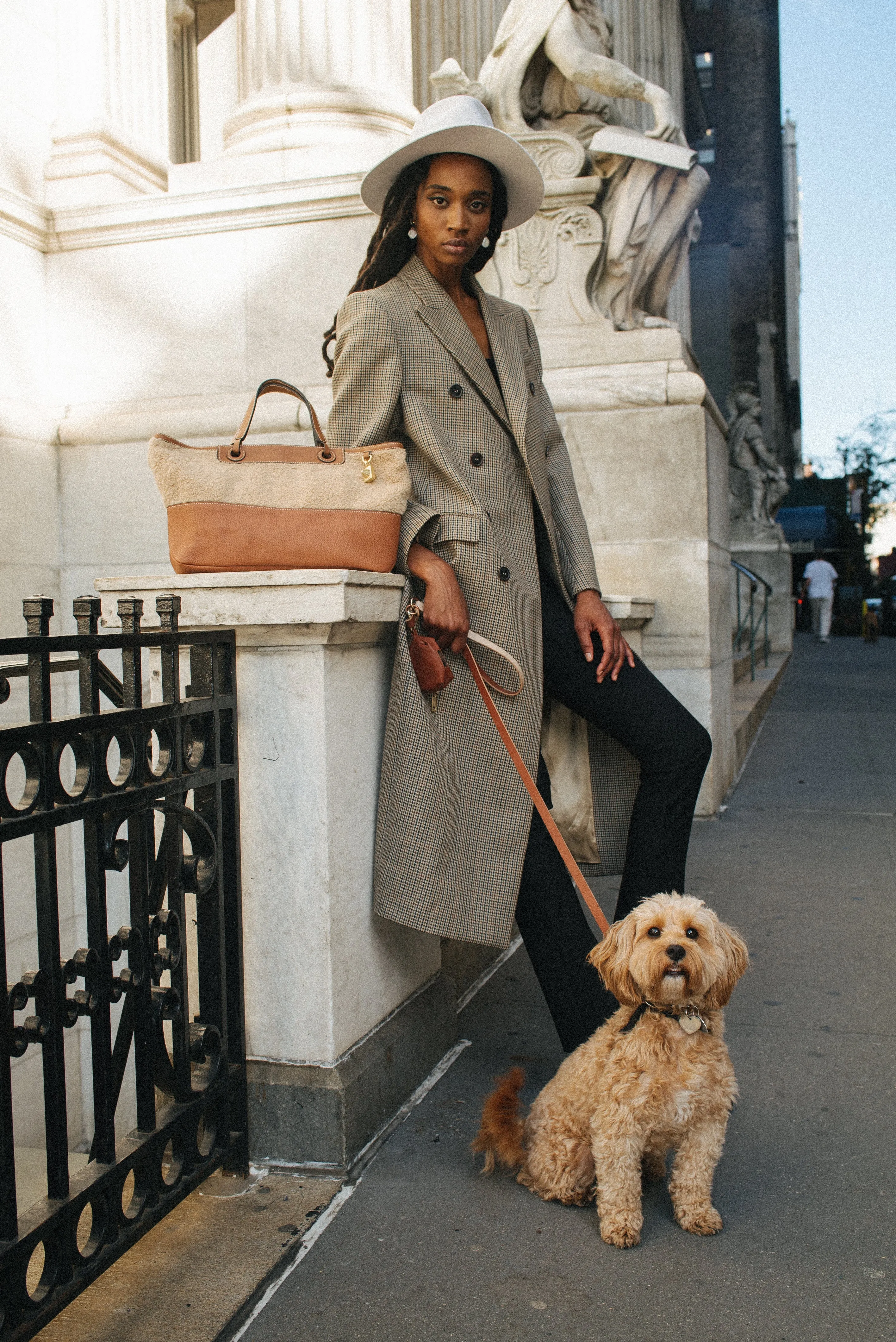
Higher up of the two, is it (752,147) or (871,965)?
(752,147)

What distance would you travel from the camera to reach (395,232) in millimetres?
2984

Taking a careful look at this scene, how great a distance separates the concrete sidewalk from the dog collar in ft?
1.41

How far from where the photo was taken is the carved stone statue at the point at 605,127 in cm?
592

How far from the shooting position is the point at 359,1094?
2.61 metres

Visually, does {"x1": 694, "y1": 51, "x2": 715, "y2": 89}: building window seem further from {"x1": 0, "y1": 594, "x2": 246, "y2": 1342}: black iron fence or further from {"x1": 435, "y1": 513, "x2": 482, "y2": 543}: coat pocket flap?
{"x1": 0, "y1": 594, "x2": 246, "y2": 1342}: black iron fence

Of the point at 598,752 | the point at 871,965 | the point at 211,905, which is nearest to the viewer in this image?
the point at 211,905

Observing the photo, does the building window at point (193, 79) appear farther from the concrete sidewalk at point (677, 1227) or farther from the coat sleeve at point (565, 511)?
the concrete sidewalk at point (677, 1227)

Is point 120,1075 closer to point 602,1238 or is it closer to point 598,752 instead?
point 602,1238

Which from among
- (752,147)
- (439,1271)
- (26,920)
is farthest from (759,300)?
(439,1271)

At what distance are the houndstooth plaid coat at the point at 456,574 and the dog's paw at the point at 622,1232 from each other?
66 centimetres

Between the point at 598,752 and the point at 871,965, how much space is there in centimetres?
150

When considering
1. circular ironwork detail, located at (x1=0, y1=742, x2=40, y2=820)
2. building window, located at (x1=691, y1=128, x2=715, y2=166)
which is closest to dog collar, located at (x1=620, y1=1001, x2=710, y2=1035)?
circular ironwork detail, located at (x1=0, y1=742, x2=40, y2=820)

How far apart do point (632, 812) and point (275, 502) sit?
1286 millimetres

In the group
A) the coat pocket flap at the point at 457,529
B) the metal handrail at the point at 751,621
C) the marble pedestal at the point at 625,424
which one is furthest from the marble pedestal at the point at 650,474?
the metal handrail at the point at 751,621
